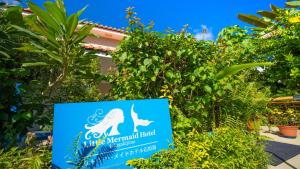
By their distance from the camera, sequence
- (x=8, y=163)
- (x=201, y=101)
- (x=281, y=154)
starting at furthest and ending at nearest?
(x=281, y=154), (x=201, y=101), (x=8, y=163)

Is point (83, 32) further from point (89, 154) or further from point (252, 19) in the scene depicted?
point (252, 19)

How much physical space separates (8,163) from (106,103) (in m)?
0.96

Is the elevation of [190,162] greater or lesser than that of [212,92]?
lesser

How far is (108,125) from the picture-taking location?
7.34 feet

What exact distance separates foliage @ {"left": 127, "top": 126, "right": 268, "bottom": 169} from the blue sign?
0.53 feet

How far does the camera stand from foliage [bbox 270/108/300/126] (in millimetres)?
8820

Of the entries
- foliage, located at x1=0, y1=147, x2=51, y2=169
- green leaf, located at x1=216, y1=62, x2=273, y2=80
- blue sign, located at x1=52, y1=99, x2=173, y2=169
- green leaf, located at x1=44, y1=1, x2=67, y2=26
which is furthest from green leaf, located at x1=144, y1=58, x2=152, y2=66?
foliage, located at x1=0, y1=147, x2=51, y2=169

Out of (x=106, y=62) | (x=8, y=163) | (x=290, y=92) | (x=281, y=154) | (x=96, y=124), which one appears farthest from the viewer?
(x=290, y=92)

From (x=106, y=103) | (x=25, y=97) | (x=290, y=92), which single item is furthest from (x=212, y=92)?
(x=290, y=92)

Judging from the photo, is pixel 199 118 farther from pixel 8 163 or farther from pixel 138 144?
pixel 8 163

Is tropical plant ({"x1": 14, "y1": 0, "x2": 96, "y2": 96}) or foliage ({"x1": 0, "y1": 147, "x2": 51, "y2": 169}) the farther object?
tropical plant ({"x1": 14, "y1": 0, "x2": 96, "y2": 96})

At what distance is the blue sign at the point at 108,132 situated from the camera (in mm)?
1960

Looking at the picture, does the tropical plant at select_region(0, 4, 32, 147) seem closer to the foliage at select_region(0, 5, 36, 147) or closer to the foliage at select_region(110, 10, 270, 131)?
the foliage at select_region(0, 5, 36, 147)

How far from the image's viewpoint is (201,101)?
122 inches
